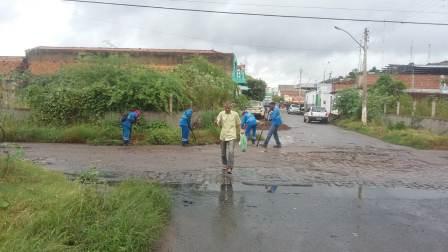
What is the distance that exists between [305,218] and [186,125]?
31.4 ft

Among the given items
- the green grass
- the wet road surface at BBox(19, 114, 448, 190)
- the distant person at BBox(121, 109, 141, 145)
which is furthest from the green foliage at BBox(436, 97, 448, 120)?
the distant person at BBox(121, 109, 141, 145)

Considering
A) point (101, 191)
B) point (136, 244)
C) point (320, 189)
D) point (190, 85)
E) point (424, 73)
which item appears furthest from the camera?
point (424, 73)

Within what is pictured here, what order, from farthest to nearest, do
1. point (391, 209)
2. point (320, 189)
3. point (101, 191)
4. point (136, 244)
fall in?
point (320, 189), point (391, 209), point (101, 191), point (136, 244)

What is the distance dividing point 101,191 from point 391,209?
4759mm

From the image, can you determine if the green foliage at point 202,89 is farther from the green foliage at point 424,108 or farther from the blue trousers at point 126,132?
the green foliage at point 424,108

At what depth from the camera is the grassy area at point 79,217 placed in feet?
14.6

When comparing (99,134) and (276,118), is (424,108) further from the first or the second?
(99,134)

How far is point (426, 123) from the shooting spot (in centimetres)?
2408

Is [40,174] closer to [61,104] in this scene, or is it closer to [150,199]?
[150,199]

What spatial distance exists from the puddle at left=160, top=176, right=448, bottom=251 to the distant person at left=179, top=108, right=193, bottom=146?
269 inches

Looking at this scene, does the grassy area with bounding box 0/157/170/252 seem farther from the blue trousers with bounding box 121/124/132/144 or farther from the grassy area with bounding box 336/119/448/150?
the grassy area with bounding box 336/119/448/150

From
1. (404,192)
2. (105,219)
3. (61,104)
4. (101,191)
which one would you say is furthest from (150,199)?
(61,104)

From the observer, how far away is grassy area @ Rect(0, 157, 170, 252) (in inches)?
175

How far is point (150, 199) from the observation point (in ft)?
20.9
